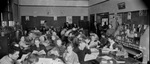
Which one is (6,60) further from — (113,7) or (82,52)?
(113,7)

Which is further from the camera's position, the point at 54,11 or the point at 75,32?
the point at 54,11

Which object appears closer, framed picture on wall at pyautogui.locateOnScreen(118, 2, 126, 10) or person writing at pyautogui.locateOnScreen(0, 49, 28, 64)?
person writing at pyautogui.locateOnScreen(0, 49, 28, 64)

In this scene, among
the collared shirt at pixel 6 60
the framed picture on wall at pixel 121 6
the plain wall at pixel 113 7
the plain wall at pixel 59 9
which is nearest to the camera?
the collared shirt at pixel 6 60

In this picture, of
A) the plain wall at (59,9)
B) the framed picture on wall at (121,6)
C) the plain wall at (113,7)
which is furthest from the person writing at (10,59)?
the plain wall at (59,9)

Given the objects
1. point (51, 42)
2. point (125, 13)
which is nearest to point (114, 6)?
point (125, 13)

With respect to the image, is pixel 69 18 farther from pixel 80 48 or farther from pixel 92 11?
pixel 80 48

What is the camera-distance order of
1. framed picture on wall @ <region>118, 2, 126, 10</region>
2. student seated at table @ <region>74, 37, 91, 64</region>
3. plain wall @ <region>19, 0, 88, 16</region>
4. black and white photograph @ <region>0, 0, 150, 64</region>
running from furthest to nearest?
plain wall @ <region>19, 0, 88, 16</region>, framed picture on wall @ <region>118, 2, 126, 10</region>, student seated at table @ <region>74, 37, 91, 64</region>, black and white photograph @ <region>0, 0, 150, 64</region>

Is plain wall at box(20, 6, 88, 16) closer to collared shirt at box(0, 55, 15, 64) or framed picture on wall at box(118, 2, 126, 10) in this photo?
framed picture on wall at box(118, 2, 126, 10)

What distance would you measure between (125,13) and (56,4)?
3596 mm

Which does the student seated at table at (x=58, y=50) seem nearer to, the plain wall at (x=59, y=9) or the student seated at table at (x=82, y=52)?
the student seated at table at (x=82, y=52)

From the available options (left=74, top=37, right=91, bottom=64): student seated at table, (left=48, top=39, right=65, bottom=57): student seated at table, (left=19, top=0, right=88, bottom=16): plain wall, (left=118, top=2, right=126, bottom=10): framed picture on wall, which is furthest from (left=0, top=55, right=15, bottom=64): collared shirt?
(left=19, top=0, right=88, bottom=16): plain wall

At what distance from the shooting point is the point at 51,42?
13.8ft

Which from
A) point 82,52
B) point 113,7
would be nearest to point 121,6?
point 113,7

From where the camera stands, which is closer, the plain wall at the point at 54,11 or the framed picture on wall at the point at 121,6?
the framed picture on wall at the point at 121,6
